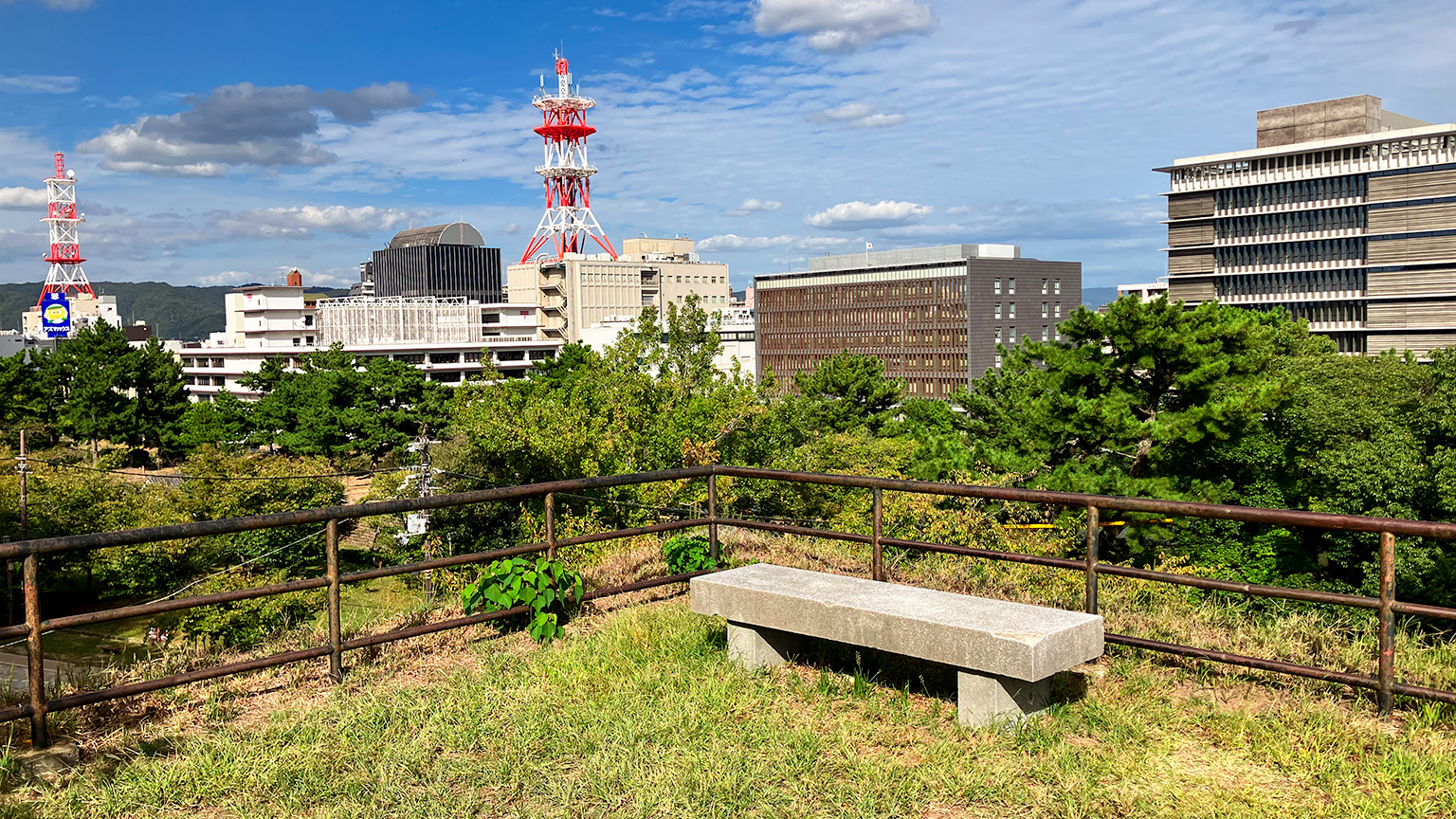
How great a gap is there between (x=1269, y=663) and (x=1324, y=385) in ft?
136

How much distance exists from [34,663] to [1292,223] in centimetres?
12340

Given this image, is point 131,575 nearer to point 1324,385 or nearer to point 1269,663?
point 1269,663

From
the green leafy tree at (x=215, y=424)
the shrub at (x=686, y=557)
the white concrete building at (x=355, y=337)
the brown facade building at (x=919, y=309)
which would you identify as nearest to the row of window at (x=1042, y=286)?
the brown facade building at (x=919, y=309)

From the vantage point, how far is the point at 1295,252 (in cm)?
11025

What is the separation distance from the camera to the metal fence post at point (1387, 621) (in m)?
4.67

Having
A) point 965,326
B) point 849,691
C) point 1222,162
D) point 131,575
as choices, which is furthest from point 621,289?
point 849,691

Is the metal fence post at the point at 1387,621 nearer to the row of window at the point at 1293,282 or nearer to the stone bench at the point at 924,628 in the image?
the stone bench at the point at 924,628

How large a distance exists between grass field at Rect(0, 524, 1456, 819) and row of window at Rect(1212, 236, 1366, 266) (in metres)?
115

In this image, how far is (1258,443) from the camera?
37.2 meters

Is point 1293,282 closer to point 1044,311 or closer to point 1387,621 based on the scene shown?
point 1044,311

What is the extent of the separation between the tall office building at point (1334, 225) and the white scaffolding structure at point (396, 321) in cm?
9078

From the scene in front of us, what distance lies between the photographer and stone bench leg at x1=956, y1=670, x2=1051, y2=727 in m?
4.79

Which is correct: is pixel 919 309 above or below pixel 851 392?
above

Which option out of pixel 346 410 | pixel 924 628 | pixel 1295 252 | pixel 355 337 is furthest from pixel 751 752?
pixel 355 337
